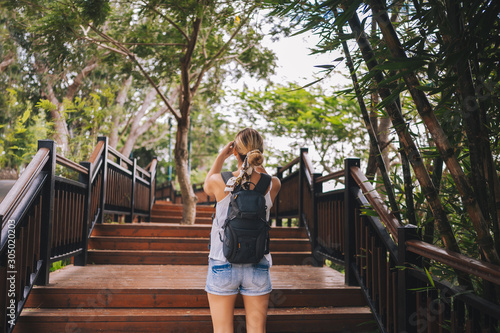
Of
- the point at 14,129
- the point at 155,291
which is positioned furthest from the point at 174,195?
the point at 155,291

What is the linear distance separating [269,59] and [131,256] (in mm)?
6689

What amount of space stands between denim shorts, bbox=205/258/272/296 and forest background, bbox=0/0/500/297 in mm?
1025

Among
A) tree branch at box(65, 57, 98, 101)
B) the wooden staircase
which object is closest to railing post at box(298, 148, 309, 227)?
the wooden staircase

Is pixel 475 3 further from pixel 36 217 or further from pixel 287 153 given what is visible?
pixel 287 153

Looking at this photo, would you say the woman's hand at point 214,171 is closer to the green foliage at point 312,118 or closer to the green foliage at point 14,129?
the green foliage at point 312,118

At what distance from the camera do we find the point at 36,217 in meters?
3.25

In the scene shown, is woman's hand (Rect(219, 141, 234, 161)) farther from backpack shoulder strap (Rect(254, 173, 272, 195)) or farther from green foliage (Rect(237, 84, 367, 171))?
green foliage (Rect(237, 84, 367, 171))

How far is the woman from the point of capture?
7.81 feet

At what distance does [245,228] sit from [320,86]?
9282 mm

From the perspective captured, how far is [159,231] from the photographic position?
5.86 meters

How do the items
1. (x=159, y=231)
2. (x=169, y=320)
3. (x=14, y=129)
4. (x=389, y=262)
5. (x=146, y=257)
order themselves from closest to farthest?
(x=389, y=262), (x=169, y=320), (x=146, y=257), (x=159, y=231), (x=14, y=129)

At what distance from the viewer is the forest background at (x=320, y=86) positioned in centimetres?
194

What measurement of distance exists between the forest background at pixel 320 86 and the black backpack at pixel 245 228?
645 mm

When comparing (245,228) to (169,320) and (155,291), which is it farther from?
(155,291)
